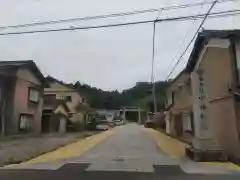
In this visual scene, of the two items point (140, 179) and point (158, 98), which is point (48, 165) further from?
point (158, 98)

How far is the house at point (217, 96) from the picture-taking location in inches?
512

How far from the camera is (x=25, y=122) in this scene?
28859mm

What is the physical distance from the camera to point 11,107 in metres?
26.4

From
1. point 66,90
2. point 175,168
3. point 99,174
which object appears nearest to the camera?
point 99,174

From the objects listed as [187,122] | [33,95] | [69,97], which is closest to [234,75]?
[187,122]

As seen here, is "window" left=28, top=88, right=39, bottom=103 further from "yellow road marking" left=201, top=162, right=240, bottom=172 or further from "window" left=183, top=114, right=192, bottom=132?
"yellow road marking" left=201, top=162, right=240, bottom=172

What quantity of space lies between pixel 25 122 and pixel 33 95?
3026 mm

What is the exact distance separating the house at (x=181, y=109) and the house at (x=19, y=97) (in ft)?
42.0

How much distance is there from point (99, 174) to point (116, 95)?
3599 inches

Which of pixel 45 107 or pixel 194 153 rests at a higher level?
pixel 45 107

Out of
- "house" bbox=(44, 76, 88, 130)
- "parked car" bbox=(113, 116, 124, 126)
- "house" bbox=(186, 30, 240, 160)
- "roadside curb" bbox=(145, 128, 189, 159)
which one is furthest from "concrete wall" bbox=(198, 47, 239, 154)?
"parked car" bbox=(113, 116, 124, 126)

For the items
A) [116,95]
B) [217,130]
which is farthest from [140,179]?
[116,95]

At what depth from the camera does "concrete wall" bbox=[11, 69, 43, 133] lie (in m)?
27.0

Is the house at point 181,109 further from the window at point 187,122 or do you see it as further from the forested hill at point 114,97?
the forested hill at point 114,97
